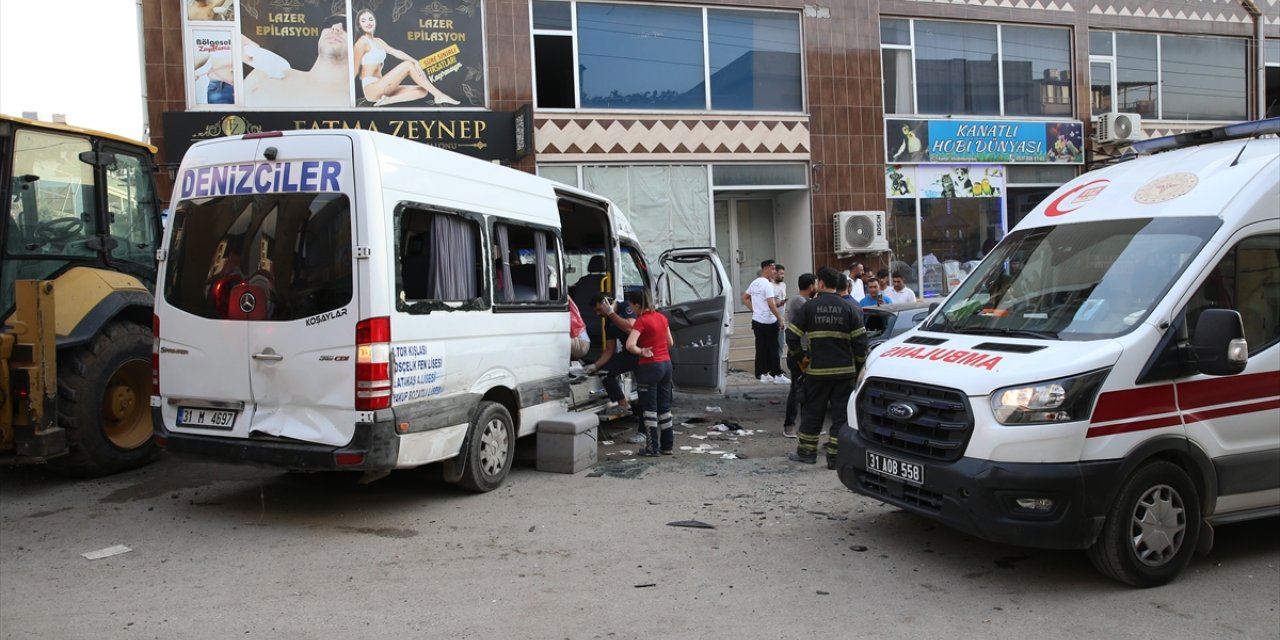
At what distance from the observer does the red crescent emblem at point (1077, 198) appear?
600 centimetres

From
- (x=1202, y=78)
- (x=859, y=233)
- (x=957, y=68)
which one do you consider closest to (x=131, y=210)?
(x=859, y=233)

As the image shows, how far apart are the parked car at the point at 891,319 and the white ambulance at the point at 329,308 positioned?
15.6 feet

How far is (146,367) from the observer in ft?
26.0

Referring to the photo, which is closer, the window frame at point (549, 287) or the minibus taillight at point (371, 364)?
the minibus taillight at point (371, 364)

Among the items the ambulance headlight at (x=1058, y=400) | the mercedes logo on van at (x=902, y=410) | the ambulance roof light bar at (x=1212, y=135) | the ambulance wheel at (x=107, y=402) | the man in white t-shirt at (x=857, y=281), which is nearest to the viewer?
the ambulance headlight at (x=1058, y=400)

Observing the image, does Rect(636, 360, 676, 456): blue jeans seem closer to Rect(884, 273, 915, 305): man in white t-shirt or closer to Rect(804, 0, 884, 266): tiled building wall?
Rect(884, 273, 915, 305): man in white t-shirt

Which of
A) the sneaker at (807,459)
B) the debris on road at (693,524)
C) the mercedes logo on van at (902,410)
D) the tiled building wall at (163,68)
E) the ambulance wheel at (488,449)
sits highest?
the tiled building wall at (163,68)

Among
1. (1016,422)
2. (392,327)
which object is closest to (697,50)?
(392,327)

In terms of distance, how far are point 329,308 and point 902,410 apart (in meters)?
3.67

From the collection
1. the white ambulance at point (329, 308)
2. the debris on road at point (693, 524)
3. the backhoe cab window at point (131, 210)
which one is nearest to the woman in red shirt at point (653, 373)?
the white ambulance at point (329, 308)

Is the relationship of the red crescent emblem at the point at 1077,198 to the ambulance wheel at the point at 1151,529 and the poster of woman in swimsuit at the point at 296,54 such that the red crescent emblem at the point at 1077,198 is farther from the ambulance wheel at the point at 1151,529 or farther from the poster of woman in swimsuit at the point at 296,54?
the poster of woman in swimsuit at the point at 296,54

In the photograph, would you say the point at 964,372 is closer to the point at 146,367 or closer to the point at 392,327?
the point at 392,327

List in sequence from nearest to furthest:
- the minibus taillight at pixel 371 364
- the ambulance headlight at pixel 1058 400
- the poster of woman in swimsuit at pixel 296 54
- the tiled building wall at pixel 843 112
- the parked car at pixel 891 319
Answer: the ambulance headlight at pixel 1058 400, the minibus taillight at pixel 371 364, the parked car at pixel 891 319, the poster of woman in swimsuit at pixel 296 54, the tiled building wall at pixel 843 112

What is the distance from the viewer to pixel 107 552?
5.84 metres
